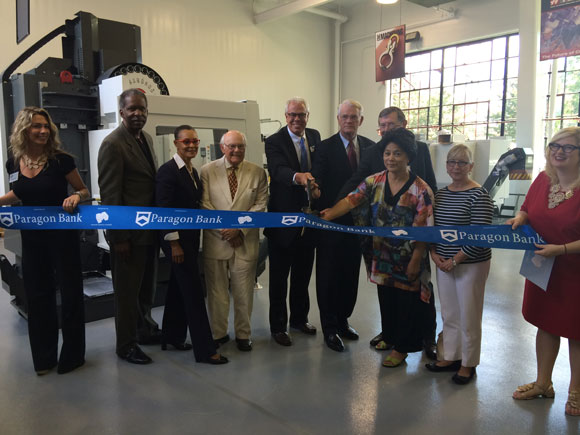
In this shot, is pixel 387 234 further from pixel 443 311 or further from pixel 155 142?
pixel 155 142

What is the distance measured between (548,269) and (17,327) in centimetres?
396

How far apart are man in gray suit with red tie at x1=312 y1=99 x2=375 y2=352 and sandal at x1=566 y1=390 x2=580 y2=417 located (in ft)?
4.69

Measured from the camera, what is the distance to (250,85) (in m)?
13.3

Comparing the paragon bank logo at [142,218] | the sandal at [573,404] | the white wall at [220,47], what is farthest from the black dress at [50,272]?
the white wall at [220,47]

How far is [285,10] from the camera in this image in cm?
1244

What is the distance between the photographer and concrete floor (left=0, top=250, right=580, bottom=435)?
2426 mm

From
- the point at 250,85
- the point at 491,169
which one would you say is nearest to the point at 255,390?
the point at 491,169

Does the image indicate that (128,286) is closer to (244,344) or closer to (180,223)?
(180,223)

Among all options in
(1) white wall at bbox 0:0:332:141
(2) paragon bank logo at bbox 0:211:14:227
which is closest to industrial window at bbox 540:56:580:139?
(1) white wall at bbox 0:0:332:141

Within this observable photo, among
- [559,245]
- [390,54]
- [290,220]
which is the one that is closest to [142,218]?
[290,220]

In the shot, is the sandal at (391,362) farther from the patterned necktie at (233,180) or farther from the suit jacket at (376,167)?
the patterned necktie at (233,180)

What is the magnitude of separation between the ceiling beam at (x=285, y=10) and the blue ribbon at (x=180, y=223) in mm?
10061

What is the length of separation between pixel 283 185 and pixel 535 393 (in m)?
2.06

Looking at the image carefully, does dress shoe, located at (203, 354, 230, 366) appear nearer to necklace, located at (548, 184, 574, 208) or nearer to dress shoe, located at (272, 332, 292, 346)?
dress shoe, located at (272, 332, 292, 346)
